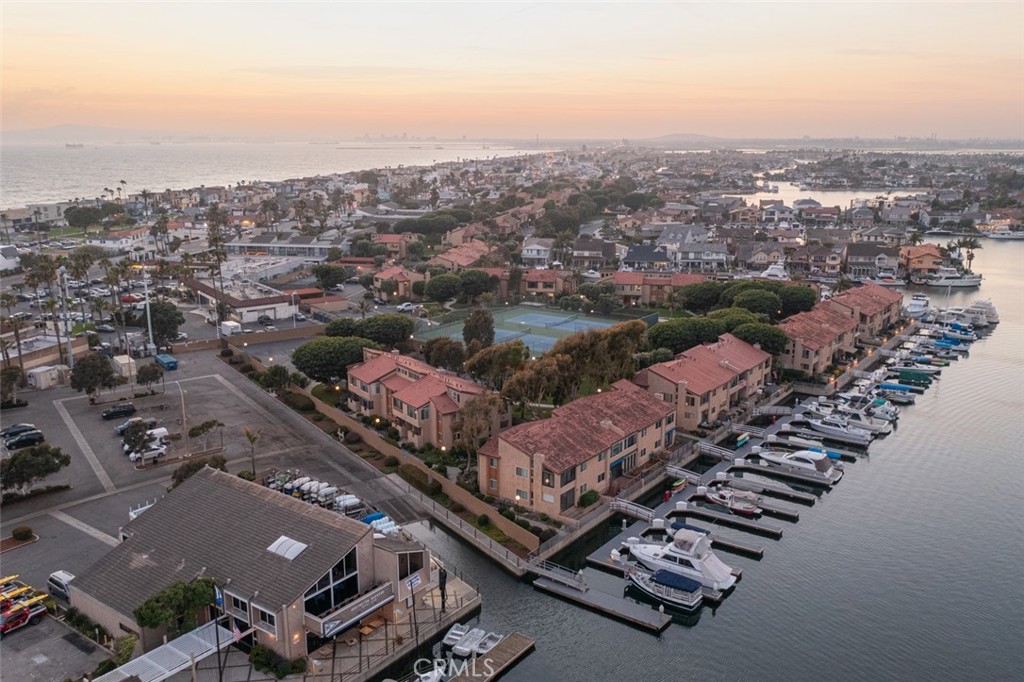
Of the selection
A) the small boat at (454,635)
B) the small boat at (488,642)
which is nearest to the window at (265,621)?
the small boat at (454,635)

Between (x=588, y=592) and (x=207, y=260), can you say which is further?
(x=207, y=260)

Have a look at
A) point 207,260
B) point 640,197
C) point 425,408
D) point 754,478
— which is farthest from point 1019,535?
point 640,197

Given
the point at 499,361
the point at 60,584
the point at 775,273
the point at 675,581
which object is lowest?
the point at 675,581

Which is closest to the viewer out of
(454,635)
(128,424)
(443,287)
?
(454,635)

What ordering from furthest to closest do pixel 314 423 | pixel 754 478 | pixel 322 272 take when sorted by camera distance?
pixel 322 272 → pixel 314 423 → pixel 754 478

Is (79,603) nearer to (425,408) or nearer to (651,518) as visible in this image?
(425,408)

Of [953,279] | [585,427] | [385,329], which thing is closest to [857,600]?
[585,427]

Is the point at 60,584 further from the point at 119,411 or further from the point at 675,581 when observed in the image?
the point at 675,581
